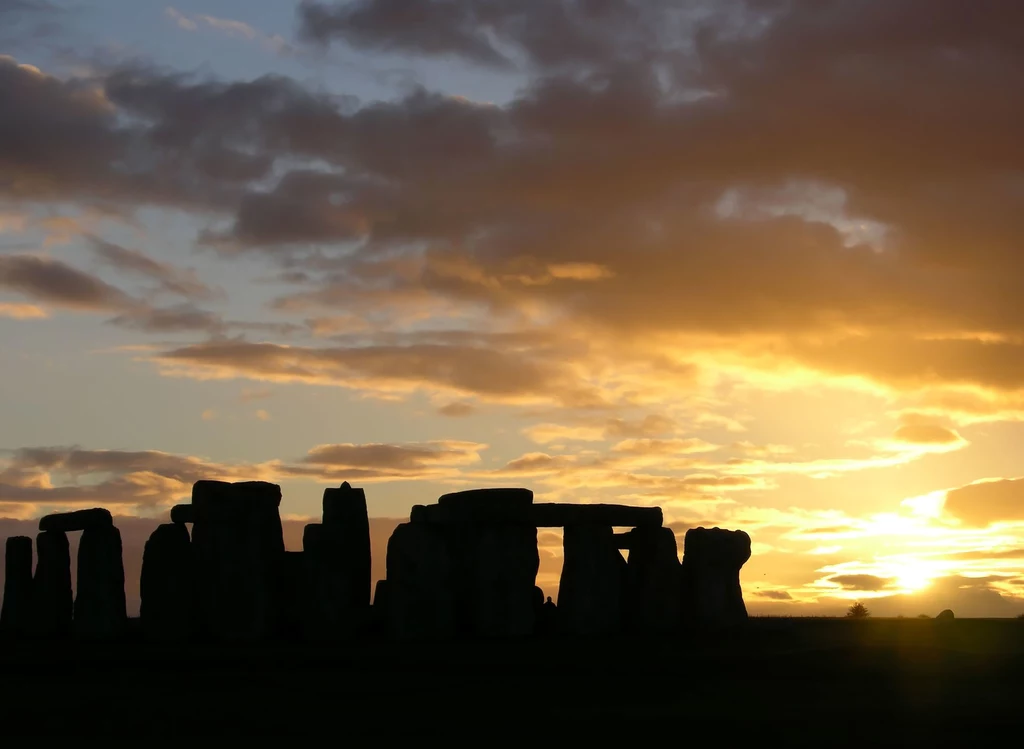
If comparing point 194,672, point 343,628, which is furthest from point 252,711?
point 343,628

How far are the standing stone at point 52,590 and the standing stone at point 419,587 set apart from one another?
27.0 ft

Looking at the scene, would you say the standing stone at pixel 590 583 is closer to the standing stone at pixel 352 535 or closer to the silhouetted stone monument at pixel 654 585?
the silhouetted stone monument at pixel 654 585

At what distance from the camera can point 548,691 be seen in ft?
56.2

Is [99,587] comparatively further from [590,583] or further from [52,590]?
[590,583]

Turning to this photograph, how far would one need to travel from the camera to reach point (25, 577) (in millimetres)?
32531

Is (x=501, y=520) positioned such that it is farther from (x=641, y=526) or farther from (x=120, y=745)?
(x=120, y=745)

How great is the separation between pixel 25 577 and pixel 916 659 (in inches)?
798

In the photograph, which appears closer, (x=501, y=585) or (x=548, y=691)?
(x=548, y=691)

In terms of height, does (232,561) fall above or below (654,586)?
above

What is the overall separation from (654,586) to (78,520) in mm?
11642

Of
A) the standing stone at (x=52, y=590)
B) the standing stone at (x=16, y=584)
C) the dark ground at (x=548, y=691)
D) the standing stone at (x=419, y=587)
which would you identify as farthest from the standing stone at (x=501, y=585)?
the standing stone at (x=16, y=584)

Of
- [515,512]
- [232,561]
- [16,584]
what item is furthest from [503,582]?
[16,584]

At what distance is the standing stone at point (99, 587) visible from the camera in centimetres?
2900

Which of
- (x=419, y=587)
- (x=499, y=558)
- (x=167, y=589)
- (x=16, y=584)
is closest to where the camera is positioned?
(x=419, y=587)
